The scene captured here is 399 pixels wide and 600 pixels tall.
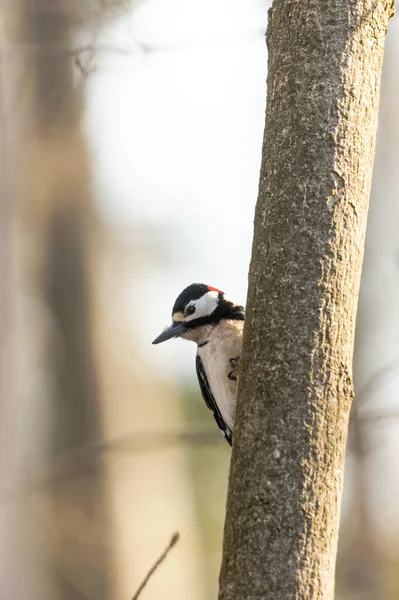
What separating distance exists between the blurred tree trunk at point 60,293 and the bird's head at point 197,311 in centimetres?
314

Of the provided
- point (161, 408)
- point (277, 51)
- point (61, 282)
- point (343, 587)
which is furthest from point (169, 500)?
point (277, 51)

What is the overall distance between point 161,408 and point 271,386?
8.42m

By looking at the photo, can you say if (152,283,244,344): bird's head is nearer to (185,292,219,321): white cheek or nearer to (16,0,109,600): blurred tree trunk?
(185,292,219,321): white cheek

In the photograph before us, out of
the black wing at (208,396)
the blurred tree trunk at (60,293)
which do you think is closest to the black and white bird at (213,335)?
the black wing at (208,396)

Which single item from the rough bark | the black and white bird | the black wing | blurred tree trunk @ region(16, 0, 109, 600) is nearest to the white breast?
the black and white bird

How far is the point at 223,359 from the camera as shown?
4.54 meters

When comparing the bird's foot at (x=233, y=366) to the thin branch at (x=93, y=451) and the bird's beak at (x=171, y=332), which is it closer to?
the bird's beak at (x=171, y=332)

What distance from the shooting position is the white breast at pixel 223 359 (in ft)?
14.9

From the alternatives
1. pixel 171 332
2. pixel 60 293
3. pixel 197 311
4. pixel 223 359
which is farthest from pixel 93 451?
pixel 223 359

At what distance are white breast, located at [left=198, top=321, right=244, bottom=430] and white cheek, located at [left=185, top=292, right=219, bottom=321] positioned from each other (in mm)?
112

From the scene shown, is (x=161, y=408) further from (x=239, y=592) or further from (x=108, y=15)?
(x=239, y=592)

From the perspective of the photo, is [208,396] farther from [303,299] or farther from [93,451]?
[303,299]

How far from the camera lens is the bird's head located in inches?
187

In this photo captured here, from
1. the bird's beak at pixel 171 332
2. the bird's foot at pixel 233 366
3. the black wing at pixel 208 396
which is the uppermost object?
the bird's beak at pixel 171 332
